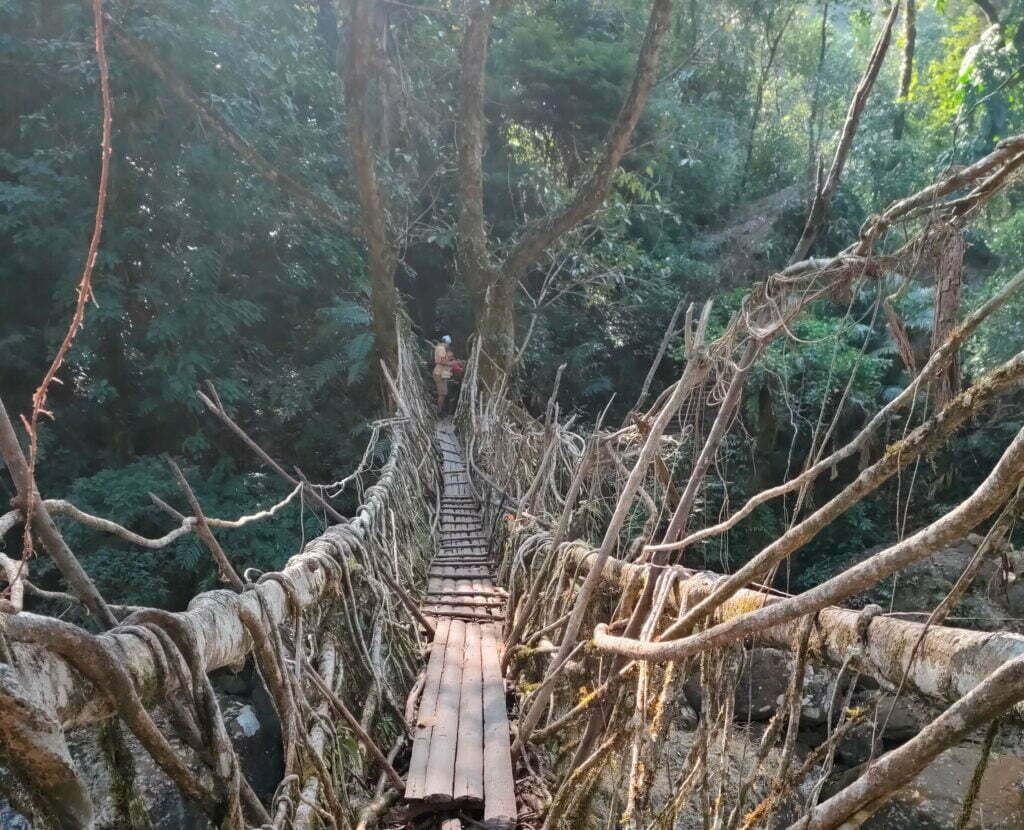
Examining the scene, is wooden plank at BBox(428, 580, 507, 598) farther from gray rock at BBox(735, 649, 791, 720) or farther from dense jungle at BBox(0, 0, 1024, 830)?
gray rock at BBox(735, 649, 791, 720)

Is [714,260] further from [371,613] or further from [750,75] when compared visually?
[371,613]

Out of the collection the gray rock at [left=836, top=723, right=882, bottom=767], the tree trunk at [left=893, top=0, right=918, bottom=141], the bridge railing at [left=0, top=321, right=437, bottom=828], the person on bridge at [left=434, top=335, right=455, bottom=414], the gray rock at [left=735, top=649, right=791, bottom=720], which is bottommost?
the gray rock at [left=836, top=723, right=882, bottom=767]

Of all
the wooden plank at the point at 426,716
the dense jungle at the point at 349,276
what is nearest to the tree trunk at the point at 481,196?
the dense jungle at the point at 349,276

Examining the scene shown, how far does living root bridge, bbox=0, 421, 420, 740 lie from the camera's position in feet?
2.02

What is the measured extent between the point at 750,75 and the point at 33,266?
919cm

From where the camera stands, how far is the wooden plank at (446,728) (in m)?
1.59

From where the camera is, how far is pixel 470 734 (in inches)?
71.3

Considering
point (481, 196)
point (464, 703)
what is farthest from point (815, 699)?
point (481, 196)

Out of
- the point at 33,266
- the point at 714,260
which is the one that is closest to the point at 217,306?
the point at 33,266

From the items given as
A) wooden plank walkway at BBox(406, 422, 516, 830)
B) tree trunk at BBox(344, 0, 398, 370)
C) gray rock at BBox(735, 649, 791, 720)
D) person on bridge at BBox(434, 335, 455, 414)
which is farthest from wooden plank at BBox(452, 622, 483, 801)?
person on bridge at BBox(434, 335, 455, 414)

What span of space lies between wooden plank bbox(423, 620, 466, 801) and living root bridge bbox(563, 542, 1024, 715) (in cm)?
89

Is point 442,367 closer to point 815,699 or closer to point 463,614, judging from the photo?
point 815,699

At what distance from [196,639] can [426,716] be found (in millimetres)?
1170

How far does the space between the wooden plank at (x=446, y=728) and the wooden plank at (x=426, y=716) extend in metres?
0.01
